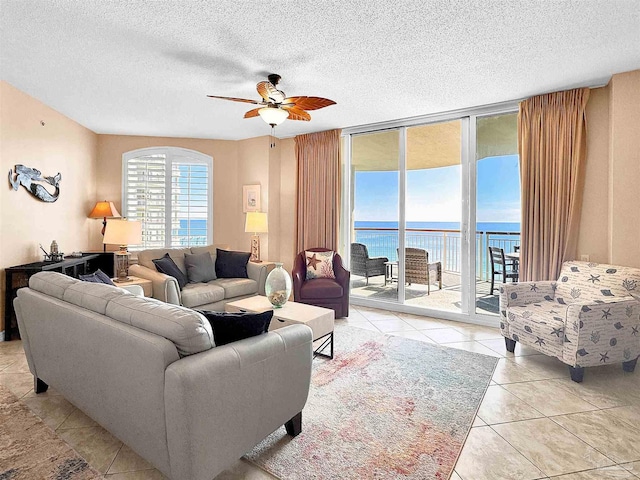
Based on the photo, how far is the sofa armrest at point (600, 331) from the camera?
8.85 ft

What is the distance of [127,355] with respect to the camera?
1572 millimetres

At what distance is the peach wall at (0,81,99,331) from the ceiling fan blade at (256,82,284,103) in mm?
2831

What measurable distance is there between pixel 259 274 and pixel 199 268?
0.80 meters

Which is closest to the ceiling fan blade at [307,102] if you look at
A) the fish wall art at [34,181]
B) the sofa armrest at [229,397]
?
the sofa armrest at [229,397]

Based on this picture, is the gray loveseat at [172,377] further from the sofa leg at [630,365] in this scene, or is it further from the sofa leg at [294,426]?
the sofa leg at [630,365]

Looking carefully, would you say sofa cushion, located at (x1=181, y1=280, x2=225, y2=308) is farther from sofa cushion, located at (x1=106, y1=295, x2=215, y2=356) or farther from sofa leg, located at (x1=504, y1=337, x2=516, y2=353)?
sofa leg, located at (x1=504, y1=337, x2=516, y2=353)

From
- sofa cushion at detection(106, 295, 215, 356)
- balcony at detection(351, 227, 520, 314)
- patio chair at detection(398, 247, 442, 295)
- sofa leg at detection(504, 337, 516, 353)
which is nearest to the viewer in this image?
sofa cushion at detection(106, 295, 215, 356)

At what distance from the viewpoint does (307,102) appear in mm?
3107

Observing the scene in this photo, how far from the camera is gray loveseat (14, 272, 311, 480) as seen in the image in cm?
142

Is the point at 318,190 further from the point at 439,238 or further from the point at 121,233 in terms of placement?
the point at 121,233

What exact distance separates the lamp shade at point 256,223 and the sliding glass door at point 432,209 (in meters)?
1.29

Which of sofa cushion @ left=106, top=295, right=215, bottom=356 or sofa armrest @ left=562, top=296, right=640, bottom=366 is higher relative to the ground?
sofa cushion @ left=106, top=295, right=215, bottom=356

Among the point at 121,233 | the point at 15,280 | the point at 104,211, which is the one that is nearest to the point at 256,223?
the point at 121,233

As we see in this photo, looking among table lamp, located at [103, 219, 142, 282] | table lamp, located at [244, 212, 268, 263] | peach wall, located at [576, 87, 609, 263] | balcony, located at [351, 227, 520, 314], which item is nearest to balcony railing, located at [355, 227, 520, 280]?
balcony, located at [351, 227, 520, 314]
